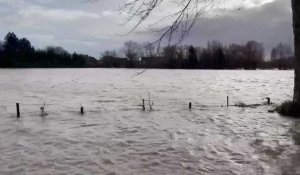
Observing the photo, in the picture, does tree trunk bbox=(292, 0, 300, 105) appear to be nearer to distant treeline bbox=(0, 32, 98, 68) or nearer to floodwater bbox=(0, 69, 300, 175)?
floodwater bbox=(0, 69, 300, 175)

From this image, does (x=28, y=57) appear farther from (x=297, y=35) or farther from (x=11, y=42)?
(x=297, y=35)

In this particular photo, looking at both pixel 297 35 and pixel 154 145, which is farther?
pixel 297 35

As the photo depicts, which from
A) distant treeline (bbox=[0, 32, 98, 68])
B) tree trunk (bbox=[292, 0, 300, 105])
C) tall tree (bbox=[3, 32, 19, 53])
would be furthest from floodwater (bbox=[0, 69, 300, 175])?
tall tree (bbox=[3, 32, 19, 53])

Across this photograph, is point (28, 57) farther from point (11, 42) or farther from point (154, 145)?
point (154, 145)

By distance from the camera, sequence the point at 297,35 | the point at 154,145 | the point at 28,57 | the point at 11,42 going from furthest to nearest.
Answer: the point at 11,42 < the point at 28,57 < the point at 297,35 < the point at 154,145

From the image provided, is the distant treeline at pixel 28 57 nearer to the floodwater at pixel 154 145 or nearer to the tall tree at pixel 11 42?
the tall tree at pixel 11 42

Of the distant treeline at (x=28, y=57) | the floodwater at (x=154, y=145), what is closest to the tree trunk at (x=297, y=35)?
the floodwater at (x=154, y=145)

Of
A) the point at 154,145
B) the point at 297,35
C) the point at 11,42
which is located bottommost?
the point at 154,145

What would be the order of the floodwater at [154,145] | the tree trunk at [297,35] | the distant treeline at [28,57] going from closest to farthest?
the floodwater at [154,145] < the tree trunk at [297,35] < the distant treeline at [28,57]

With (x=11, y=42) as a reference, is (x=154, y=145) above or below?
below

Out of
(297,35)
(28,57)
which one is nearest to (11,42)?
(28,57)

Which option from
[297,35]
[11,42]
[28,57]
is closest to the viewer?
[297,35]

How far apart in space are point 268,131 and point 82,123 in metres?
10.3

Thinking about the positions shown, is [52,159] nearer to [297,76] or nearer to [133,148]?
[133,148]
